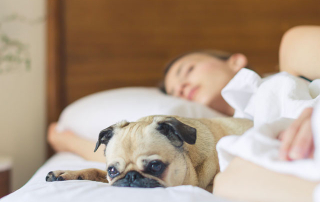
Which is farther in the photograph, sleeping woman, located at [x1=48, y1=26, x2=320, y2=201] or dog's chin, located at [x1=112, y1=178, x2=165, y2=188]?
dog's chin, located at [x1=112, y1=178, x2=165, y2=188]

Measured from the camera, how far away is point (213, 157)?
0.99m

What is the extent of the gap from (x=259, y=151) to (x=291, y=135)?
0.07m

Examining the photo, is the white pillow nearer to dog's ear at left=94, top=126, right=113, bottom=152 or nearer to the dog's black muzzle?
dog's ear at left=94, top=126, right=113, bottom=152

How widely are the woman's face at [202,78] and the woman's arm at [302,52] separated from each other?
36 centimetres

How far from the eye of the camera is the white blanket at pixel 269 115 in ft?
1.89

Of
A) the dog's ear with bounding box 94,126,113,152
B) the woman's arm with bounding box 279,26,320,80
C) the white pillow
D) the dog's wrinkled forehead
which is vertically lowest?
the white pillow

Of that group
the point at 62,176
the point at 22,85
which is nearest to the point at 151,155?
the point at 62,176

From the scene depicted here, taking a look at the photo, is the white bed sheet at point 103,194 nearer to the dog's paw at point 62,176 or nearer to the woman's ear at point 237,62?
the dog's paw at point 62,176

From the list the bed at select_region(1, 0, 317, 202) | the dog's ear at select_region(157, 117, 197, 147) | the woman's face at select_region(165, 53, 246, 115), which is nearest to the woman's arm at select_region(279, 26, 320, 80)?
the woman's face at select_region(165, 53, 246, 115)

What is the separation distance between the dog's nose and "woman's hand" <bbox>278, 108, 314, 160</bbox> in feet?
1.22

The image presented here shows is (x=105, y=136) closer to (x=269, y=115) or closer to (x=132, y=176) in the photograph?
(x=132, y=176)

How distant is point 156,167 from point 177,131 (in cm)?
11

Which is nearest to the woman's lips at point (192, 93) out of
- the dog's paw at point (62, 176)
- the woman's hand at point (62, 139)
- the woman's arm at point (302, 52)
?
the woman's arm at point (302, 52)

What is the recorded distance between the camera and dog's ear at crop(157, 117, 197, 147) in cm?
86
